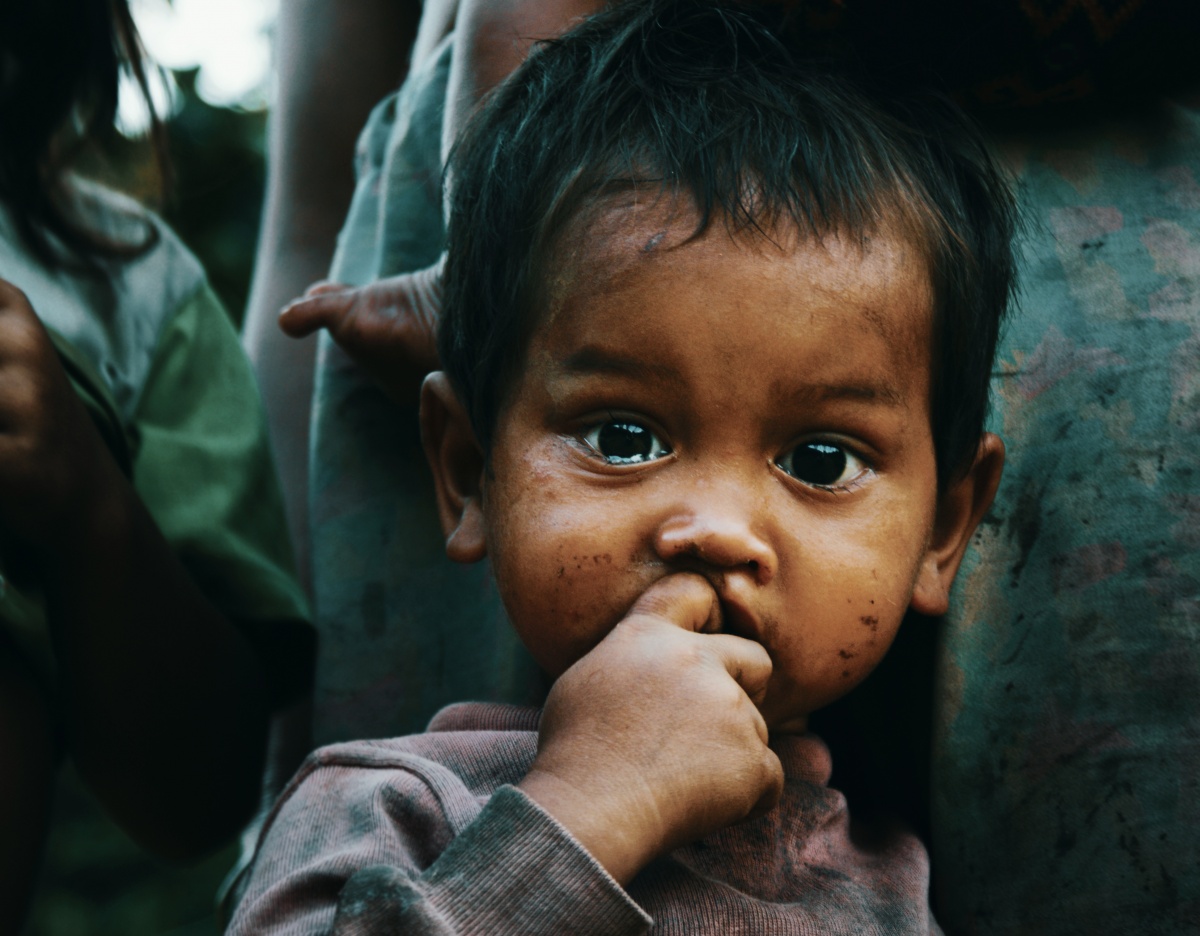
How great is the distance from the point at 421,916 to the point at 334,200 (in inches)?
66.4

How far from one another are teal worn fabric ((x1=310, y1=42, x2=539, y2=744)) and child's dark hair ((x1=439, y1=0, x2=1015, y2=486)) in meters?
0.35

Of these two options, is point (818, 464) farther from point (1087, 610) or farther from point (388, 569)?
point (388, 569)

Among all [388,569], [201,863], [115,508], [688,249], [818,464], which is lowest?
[201,863]

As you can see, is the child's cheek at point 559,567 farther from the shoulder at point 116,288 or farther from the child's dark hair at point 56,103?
the child's dark hair at point 56,103

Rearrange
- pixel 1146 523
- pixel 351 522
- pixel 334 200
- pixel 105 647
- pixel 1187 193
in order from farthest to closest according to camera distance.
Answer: pixel 334 200
pixel 351 522
pixel 105 647
pixel 1187 193
pixel 1146 523

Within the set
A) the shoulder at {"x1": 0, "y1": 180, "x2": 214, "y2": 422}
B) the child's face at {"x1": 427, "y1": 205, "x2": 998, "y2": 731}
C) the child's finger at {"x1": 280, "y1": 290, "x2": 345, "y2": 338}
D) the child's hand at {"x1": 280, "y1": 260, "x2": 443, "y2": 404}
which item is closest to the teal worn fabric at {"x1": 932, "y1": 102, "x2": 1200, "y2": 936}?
the child's face at {"x1": 427, "y1": 205, "x2": 998, "y2": 731}

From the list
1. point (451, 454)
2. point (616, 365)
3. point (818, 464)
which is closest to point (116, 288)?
point (451, 454)

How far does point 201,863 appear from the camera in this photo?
15.2ft

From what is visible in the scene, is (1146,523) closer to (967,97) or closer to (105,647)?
(967,97)

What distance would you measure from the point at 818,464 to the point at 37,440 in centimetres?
83

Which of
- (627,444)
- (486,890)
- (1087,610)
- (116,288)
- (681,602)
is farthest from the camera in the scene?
(116,288)

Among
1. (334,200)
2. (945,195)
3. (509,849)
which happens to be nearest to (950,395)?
(945,195)

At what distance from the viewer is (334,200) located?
234 cm

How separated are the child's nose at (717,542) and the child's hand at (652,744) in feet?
0.11
